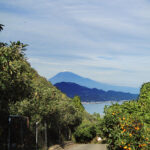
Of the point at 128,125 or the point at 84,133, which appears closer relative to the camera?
the point at 128,125

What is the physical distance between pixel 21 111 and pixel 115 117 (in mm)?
9886

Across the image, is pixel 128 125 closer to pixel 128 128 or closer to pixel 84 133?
pixel 128 128

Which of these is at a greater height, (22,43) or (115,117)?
(22,43)

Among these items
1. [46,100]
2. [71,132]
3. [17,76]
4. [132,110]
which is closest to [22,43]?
[17,76]

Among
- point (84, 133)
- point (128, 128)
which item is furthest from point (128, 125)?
point (84, 133)

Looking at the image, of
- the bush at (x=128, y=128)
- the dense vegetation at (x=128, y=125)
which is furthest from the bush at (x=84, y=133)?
the bush at (x=128, y=128)

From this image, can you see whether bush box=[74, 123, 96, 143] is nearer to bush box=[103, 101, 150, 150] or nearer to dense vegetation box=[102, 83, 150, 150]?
dense vegetation box=[102, 83, 150, 150]

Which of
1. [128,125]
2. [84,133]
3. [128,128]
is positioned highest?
[128,125]

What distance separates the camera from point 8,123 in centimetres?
1368

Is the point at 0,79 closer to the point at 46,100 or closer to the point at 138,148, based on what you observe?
the point at 138,148

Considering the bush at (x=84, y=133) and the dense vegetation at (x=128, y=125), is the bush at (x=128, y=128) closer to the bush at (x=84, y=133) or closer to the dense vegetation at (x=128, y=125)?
the dense vegetation at (x=128, y=125)

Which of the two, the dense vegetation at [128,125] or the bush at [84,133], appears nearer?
the dense vegetation at [128,125]

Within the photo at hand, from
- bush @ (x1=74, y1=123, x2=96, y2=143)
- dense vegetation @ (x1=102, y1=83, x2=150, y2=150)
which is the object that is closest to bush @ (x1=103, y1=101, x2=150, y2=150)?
dense vegetation @ (x1=102, y1=83, x2=150, y2=150)

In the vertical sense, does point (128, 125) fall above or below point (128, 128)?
above
